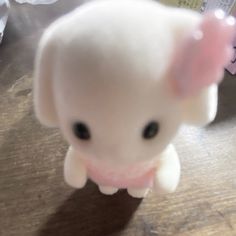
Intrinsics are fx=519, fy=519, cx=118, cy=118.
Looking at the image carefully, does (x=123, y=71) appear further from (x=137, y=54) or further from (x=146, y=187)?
(x=146, y=187)

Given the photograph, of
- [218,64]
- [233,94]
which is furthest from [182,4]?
[218,64]

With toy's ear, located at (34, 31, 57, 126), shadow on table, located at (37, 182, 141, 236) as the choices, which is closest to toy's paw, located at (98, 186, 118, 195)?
shadow on table, located at (37, 182, 141, 236)

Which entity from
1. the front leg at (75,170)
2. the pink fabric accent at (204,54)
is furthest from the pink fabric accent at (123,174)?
the pink fabric accent at (204,54)

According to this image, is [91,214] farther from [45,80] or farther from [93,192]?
[45,80]

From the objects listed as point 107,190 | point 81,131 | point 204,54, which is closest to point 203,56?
point 204,54

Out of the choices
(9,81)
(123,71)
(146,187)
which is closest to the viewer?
(123,71)

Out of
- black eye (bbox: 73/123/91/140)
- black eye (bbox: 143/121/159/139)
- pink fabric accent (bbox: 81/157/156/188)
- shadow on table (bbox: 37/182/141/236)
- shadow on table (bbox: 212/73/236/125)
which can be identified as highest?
black eye (bbox: 143/121/159/139)

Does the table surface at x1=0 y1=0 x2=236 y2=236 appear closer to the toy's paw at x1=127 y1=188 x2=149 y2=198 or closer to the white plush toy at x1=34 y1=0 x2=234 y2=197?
the toy's paw at x1=127 y1=188 x2=149 y2=198
